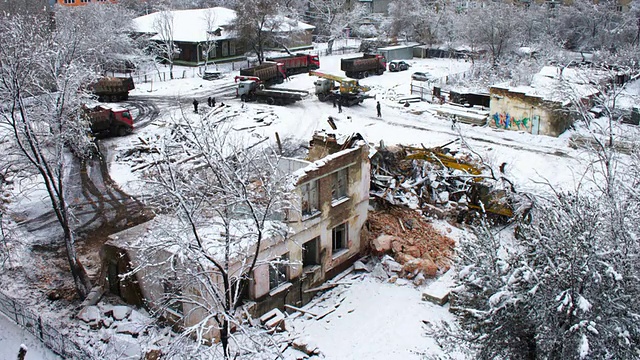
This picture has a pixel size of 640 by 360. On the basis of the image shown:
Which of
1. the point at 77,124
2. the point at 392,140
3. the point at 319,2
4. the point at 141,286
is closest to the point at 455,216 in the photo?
the point at 392,140

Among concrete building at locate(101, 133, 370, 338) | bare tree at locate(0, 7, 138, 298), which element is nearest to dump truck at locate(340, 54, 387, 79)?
concrete building at locate(101, 133, 370, 338)

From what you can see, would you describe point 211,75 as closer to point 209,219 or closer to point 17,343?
point 209,219

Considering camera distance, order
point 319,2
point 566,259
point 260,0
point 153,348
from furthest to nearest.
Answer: point 319,2
point 260,0
point 153,348
point 566,259

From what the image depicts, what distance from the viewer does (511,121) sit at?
39.8 meters

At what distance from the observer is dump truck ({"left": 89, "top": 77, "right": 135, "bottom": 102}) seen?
4362 centimetres

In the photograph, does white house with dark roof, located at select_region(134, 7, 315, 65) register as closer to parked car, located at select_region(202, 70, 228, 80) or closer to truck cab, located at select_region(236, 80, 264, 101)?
parked car, located at select_region(202, 70, 228, 80)

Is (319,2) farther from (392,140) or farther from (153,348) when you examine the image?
(153,348)

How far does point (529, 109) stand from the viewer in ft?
127

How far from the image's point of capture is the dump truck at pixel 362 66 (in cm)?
5466

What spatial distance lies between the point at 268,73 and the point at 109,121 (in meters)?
16.5

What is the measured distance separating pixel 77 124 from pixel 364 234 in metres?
12.1

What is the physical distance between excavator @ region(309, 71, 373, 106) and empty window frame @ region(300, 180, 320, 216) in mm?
22700

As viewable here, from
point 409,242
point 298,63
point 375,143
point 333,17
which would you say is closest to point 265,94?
point 375,143

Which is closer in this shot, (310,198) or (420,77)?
(310,198)
